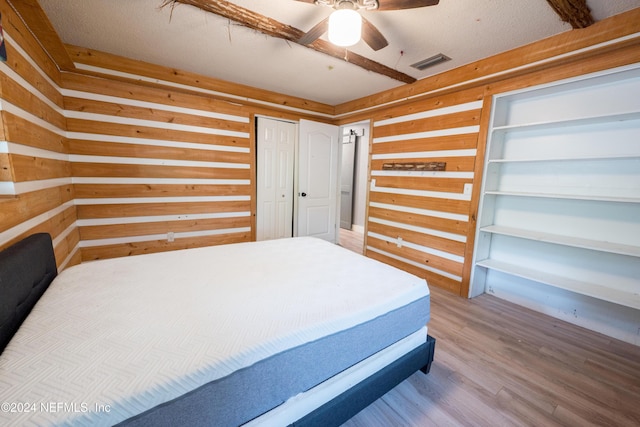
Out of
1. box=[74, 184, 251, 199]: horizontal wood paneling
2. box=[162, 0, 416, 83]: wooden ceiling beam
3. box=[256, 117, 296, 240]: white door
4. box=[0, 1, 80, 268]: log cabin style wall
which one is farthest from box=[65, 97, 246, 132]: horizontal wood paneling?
box=[162, 0, 416, 83]: wooden ceiling beam

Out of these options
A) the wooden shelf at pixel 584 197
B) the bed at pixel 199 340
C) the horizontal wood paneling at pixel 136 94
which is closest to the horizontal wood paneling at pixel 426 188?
the wooden shelf at pixel 584 197

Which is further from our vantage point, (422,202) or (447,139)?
(422,202)

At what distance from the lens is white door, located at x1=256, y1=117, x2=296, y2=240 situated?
149 inches

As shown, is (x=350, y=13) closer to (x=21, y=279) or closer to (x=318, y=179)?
(x=21, y=279)

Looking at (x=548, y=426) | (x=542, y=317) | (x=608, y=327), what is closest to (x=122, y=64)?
(x=548, y=426)

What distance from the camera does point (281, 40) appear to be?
7.25ft

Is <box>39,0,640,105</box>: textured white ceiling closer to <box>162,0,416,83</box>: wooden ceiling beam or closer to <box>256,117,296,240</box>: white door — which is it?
<box>162,0,416,83</box>: wooden ceiling beam

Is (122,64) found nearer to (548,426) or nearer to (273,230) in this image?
(273,230)

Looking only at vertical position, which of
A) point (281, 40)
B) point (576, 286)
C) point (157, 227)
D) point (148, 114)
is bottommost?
point (576, 286)

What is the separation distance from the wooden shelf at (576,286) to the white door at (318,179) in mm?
2458

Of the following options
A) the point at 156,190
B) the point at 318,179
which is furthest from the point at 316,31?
the point at 318,179

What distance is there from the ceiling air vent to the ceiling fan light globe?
132 centimetres

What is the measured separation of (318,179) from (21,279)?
352 cm

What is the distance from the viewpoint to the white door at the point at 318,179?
408cm
